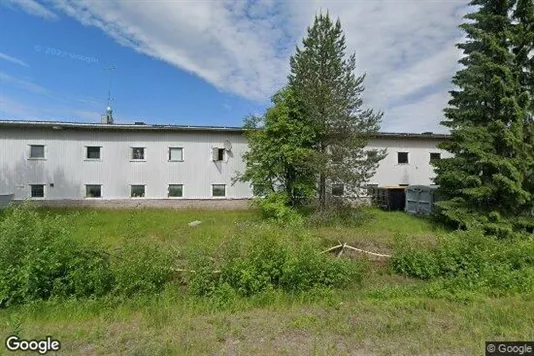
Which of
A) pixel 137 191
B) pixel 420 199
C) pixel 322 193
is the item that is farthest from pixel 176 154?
pixel 420 199

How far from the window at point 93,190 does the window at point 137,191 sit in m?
2.01

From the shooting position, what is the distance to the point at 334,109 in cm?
1439

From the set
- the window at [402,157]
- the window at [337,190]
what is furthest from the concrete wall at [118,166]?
the window at [402,157]

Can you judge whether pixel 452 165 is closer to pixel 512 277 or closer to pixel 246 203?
pixel 512 277

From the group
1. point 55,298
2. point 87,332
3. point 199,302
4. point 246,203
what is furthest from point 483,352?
point 246,203

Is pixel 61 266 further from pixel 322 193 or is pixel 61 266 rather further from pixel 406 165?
pixel 406 165

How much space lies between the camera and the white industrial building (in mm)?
20156

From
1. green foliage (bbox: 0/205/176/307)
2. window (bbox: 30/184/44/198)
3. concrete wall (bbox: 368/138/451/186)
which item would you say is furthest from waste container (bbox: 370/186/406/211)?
window (bbox: 30/184/44/198)

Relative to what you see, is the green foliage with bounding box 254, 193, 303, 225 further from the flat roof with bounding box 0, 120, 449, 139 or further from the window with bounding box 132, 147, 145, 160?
the window with bounding box 132, 147, 145, 160

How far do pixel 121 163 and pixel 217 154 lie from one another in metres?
6.41

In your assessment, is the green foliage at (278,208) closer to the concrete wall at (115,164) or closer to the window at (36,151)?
the concrete wall at (115,164)

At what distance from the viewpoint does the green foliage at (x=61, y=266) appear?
575cm

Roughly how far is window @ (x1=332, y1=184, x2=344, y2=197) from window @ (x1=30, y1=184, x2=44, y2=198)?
18437 millimetres

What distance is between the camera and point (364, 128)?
14625 millimetres
